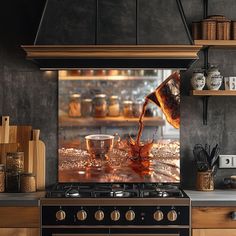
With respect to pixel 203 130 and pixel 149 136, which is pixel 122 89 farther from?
pixel 203 130

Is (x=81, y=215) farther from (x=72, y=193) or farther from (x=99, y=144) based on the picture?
(x=99, y=144)

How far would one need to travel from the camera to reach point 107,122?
3.92 metres

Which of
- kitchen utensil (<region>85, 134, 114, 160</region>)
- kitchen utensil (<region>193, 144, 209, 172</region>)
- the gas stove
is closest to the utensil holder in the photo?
kitchen utensil (<region>193, 144, 209, 172</region>)

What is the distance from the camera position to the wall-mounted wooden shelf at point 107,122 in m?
3.91

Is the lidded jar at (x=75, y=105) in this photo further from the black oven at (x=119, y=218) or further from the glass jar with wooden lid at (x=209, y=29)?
the glass jar with wooden lid at (x=209, y=29)

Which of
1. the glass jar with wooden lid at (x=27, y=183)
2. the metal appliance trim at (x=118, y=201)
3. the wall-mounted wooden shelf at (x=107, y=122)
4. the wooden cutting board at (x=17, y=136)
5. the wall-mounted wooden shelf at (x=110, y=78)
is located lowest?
the metal appliance trim at (x=118, y=201)

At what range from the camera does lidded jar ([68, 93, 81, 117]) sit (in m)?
3.91

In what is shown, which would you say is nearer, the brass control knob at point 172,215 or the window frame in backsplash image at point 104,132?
the brass control knob at point 172,215

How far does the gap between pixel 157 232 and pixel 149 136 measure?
0.84 m

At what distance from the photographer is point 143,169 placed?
391 centimetres

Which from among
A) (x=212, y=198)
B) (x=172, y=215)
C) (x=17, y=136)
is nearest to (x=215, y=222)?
(x=212, y=198)

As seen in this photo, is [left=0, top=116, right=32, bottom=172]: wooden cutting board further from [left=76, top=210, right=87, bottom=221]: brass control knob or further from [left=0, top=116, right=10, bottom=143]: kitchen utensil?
[left=76, top=210, right=87, bottom=221]: brass control knob

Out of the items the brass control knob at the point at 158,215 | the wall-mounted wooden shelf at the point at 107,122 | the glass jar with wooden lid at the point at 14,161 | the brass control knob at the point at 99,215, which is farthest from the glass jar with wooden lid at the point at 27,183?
the brass control knob at the point at 158,215

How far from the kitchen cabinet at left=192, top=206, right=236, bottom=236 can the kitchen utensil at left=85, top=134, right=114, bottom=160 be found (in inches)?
37.1
